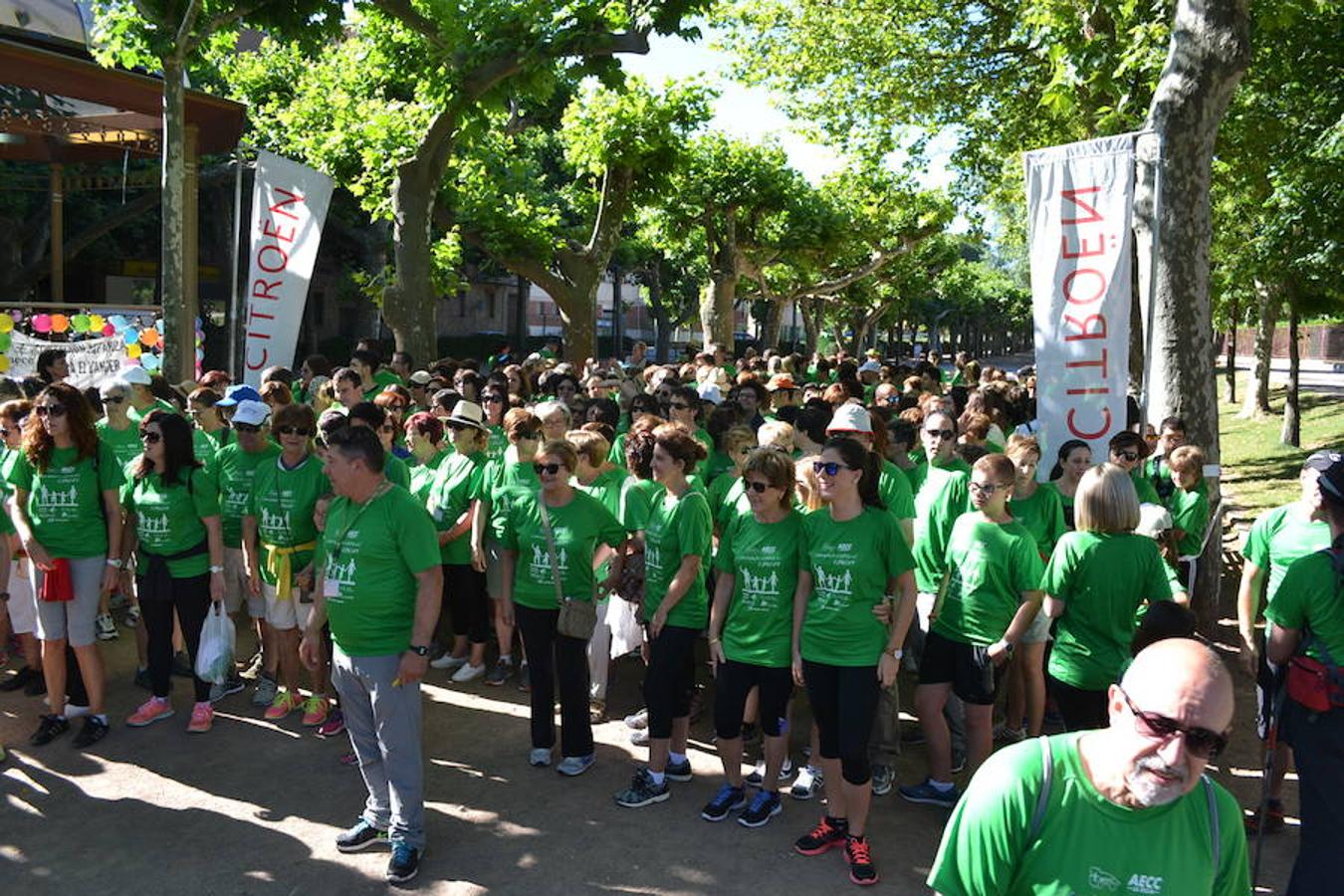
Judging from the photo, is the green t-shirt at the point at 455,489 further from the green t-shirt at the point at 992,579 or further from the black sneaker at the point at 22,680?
the green t-shirt at the point at 992,579

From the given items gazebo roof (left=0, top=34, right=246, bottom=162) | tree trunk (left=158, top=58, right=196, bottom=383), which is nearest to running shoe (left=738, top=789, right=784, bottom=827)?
tree trunk (left=158, top=58, right=196, bottom=383)

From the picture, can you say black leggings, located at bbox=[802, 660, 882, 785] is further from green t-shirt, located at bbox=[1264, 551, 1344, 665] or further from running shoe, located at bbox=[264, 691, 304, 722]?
running shoe, located at bbox=[264, 691, 304, 722]

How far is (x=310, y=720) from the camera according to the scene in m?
6.02

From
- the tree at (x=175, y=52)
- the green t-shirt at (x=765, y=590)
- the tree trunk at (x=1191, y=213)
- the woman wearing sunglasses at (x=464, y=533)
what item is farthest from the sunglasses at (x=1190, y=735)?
the tree at (x=175, y=52)

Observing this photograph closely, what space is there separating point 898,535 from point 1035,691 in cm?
171

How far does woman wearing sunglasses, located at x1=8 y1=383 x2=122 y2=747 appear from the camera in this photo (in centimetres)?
558

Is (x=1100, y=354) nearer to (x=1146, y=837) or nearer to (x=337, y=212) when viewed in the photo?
(x=1146, y=837)

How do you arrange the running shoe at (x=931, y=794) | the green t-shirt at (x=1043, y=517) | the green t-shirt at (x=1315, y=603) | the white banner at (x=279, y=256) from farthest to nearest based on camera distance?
the white banner at (x=279, y=256)
the green t-shirt at (x=1043, y=517)
the running shoe at (x=931, y=794)
the green t-shirt at (x=1315, y=603)

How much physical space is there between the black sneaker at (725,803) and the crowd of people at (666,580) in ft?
0.04

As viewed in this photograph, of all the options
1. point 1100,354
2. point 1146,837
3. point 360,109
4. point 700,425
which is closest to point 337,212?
point 360,109

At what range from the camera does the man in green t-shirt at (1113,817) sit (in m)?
2.04

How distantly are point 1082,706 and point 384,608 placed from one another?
117 inches

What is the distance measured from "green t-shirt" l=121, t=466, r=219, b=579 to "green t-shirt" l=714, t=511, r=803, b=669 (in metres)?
2.93

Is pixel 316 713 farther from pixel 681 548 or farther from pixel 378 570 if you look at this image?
pixel 681 548
